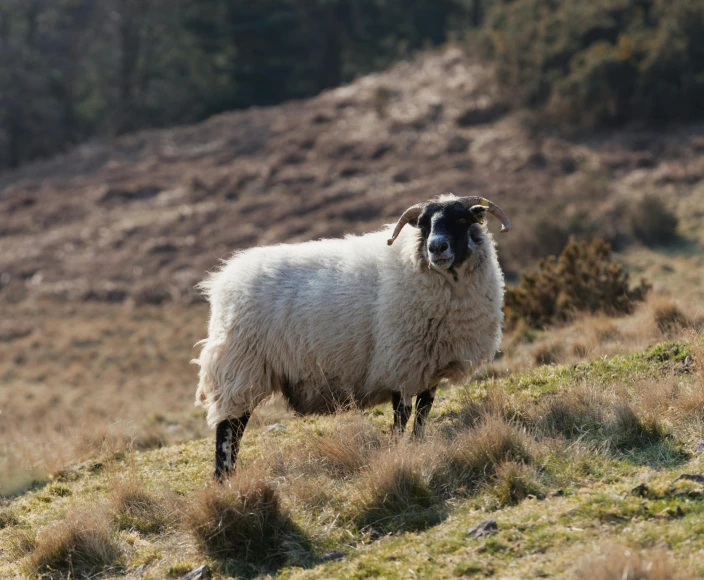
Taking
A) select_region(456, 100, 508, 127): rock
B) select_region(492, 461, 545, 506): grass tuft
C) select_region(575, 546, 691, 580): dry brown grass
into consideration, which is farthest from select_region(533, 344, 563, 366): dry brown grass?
select_region(456, 100, 508, 127): rock

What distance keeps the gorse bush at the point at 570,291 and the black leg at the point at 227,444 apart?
643 centimetres

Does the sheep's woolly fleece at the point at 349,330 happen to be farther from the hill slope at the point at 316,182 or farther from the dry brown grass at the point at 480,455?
the hill slope at the point at 316,182

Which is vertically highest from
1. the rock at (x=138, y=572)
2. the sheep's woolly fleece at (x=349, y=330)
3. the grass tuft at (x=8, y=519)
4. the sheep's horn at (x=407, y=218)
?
the sheep's horn at (x=407, y=218)

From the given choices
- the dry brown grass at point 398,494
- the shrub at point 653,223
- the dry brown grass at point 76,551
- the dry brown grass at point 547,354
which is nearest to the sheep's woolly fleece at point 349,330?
the dry brown grass at point 398,494

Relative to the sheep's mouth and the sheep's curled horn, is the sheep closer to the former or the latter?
the sheep's curled horn

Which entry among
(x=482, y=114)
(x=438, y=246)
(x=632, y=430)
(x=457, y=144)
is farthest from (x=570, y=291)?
(x=482, y=114)

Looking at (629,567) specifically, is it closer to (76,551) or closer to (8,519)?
(76,551)

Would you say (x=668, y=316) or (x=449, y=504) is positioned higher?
(x=668, y=316)

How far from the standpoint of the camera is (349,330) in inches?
316

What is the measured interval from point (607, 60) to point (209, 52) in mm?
29534

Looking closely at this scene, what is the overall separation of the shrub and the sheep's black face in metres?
12.5

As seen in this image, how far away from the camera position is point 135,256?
96.9 ft

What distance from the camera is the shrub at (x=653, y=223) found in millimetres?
19312

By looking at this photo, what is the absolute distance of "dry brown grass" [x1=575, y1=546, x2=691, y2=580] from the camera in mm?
4527
